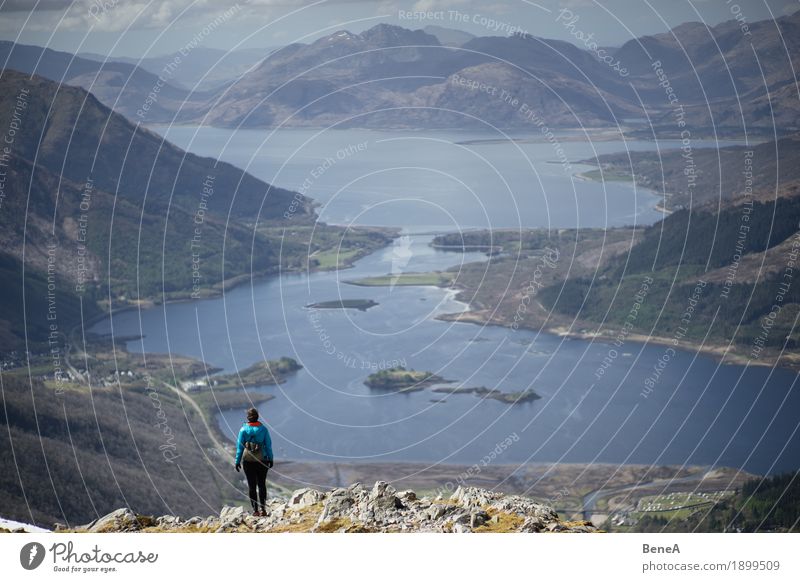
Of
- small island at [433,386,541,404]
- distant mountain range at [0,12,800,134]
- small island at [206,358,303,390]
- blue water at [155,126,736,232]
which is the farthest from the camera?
distant mountain range at [0,12,800,134]

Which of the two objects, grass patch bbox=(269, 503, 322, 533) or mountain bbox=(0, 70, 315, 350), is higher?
mountain bbox=(0, 70, 315, 350)

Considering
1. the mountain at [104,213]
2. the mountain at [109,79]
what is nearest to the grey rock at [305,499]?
the mountain at [104,213]

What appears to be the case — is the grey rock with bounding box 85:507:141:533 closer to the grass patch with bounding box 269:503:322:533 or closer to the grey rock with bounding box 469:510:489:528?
the grass patch with bounding box 269:503:322:533

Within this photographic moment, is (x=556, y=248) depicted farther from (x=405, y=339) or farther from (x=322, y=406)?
(x=322, y=406)

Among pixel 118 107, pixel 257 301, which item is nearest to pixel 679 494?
pixel 257 301

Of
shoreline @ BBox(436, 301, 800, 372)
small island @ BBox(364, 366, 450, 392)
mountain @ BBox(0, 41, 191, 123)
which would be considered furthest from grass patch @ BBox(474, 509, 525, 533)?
mountain @ BBox(0, 41, 191, 123)

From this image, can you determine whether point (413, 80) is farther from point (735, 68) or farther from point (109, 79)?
point (735, 68)

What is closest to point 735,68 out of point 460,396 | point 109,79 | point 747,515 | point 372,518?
point 109,79
